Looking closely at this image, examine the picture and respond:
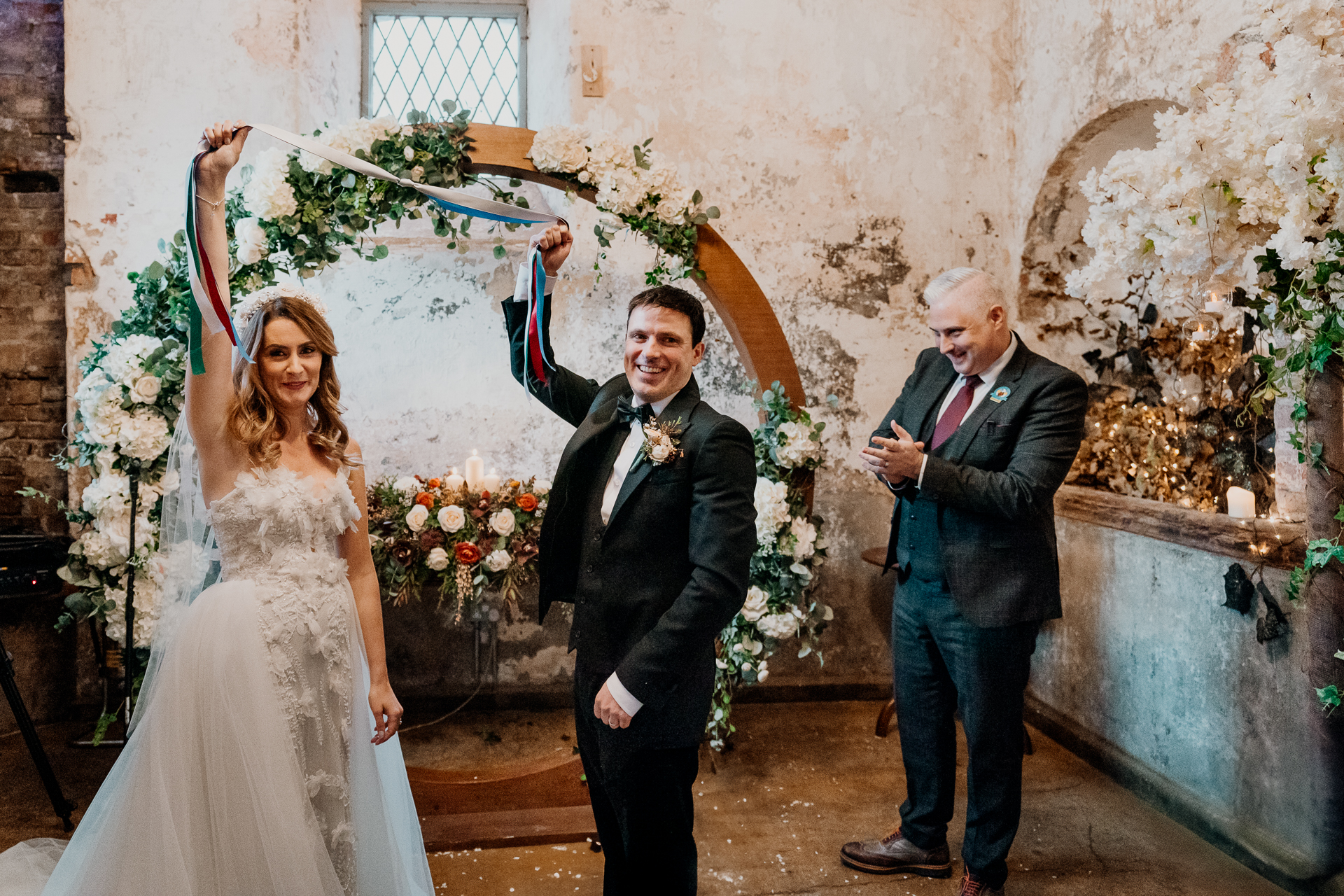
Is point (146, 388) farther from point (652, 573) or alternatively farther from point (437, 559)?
point (652, 573)

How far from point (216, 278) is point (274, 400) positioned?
1.21 feet

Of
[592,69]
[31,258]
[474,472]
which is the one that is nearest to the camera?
[474,472]

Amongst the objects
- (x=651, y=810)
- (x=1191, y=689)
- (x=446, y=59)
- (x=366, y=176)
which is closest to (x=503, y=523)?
(x=366, y=176)

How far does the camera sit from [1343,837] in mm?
2775

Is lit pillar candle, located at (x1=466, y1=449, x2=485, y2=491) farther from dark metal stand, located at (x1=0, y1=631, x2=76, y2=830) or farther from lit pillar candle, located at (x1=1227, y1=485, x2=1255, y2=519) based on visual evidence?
lit pillar candle, located at (x1=1227, y1=485, x2=1255, y2=519)

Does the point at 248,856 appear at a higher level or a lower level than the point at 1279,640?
lower

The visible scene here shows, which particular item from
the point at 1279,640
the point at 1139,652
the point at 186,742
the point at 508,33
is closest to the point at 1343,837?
the point at 1279,640

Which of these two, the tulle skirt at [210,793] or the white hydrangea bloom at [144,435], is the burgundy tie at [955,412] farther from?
the white hydrangea bloom at [144,435]

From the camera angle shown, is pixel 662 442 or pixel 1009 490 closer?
pixel 662 442

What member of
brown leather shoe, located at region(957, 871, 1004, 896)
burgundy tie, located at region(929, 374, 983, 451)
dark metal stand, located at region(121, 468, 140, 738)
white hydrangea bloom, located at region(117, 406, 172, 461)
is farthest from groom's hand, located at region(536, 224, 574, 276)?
brown leather shoe, located at region(957, 871, 1004, 896)

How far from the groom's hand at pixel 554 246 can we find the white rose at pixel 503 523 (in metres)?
1.44

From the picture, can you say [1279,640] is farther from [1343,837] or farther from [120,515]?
[120,515]

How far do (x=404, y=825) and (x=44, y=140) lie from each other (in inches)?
154

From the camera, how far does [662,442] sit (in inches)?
84.8
